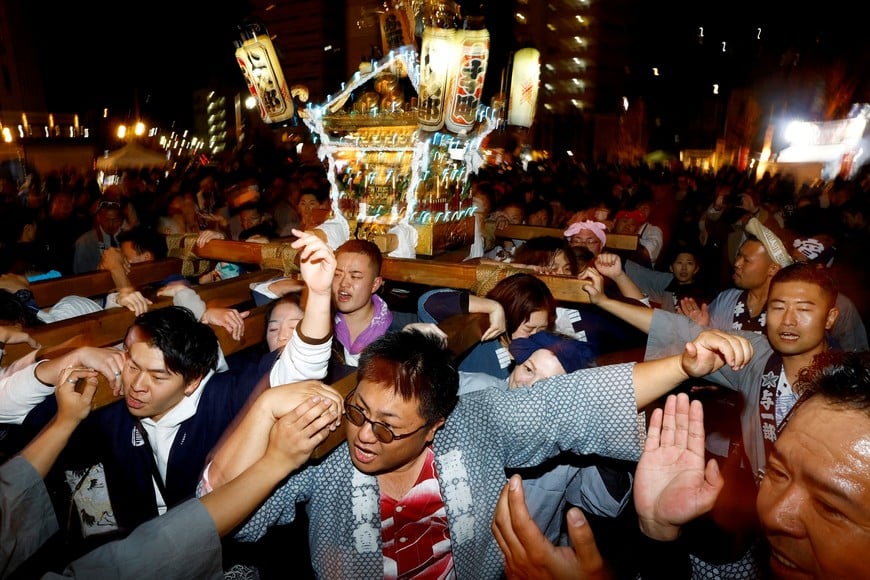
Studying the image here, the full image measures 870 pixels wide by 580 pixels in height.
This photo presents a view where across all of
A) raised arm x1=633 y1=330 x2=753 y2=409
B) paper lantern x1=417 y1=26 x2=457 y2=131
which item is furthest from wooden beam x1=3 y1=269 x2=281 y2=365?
paper lantern x1=417 y1=26 x2=457 y2=131

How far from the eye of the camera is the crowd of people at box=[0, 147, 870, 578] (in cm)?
139

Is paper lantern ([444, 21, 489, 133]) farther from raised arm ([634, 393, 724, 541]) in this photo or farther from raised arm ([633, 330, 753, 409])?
raised arm ([634, 393, 724, 541])

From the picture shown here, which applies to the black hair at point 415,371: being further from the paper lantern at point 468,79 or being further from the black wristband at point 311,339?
the paper lantern at point 468,79

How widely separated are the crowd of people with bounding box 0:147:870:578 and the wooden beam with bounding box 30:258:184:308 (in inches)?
6.5

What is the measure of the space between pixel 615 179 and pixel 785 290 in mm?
17225

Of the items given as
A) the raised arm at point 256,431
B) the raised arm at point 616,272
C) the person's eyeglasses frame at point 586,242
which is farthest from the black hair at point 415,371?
the person's eyeglasses frame at point 586,242

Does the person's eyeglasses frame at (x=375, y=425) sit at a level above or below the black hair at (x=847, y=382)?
below

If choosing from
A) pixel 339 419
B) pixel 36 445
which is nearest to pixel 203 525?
pixel 339 419

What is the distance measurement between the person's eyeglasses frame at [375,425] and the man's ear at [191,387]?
1.05m

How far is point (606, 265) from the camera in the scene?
367cm

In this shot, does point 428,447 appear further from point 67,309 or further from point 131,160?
point 131,160

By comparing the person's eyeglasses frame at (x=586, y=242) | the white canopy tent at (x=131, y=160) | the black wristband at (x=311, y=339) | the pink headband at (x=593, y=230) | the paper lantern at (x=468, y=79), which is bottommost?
the person's eyeglasses frame at (x=586, y=242)

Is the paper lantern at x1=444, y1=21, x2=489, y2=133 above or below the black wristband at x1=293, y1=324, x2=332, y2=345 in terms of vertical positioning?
above

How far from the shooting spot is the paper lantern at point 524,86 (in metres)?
7.99
